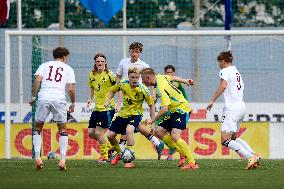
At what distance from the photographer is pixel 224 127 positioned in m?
21.0

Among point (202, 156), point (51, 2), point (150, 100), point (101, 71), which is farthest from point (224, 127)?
point (51, 2)

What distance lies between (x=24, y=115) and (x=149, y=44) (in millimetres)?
3433

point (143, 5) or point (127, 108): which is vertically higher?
point (143, 5)

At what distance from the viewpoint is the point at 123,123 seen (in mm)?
21812

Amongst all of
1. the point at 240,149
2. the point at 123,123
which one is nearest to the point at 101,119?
the point at 123,123

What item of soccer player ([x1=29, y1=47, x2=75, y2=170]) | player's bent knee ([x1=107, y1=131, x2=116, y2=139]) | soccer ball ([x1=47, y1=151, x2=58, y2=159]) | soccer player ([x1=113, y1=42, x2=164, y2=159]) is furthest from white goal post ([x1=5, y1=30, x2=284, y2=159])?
soccer player ([x1=29, y1=47, x2=75, y2=170])

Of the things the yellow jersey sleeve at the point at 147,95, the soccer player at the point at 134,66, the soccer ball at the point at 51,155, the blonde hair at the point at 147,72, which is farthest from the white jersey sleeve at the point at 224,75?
the soccer ball at the point at 51,155

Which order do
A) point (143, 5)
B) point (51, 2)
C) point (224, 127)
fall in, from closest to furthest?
1. point (224, 127)
2. point (51, 2)
3. point (143, 5)

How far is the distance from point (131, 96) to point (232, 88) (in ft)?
6.13

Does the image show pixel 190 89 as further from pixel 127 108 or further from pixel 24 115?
pixel 127 108

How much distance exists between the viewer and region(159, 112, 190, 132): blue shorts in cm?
2114

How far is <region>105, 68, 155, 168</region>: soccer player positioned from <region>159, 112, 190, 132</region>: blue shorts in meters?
0.37

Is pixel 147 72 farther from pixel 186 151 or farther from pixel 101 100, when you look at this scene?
pixel 101 100

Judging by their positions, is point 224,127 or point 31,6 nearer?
point 224,127
